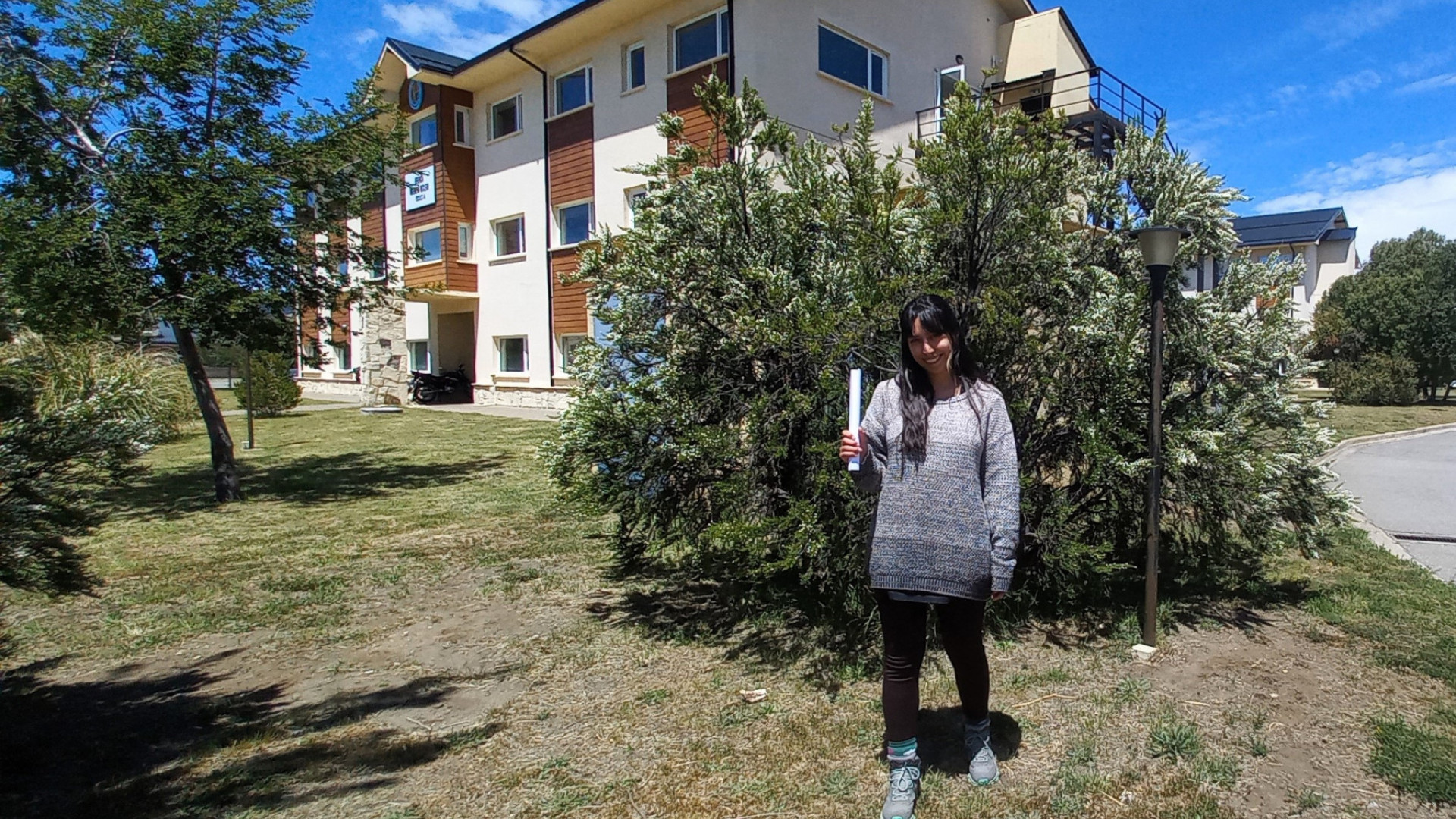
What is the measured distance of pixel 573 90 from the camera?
1916cm

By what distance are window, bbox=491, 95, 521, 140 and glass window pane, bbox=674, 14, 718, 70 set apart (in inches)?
240

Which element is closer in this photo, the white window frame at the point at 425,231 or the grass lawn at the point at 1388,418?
the grass lawn at the point at 1388,418

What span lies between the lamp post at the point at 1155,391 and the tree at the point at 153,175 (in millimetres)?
7644

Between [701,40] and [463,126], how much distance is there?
8859 millimetres

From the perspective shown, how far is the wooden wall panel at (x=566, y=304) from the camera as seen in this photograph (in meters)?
19.3

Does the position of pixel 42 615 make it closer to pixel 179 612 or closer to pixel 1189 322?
pixel 179 612

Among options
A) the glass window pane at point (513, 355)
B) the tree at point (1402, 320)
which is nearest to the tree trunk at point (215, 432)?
the glass window pane at point (513, 355)

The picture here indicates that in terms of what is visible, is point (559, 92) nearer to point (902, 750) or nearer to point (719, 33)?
point (719, 33)

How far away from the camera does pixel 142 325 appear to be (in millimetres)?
8078

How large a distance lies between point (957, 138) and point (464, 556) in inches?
179

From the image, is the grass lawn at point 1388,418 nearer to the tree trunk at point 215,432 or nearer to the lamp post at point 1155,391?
the lamp post at point 1155,391

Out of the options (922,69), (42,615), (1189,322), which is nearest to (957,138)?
(1189,322)

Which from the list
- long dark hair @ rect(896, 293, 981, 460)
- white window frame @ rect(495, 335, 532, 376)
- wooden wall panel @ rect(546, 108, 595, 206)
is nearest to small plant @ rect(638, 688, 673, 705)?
long dark hair @ rect(896, 293, 981, 460)

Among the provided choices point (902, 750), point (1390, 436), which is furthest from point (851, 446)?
point (1390, 436)
